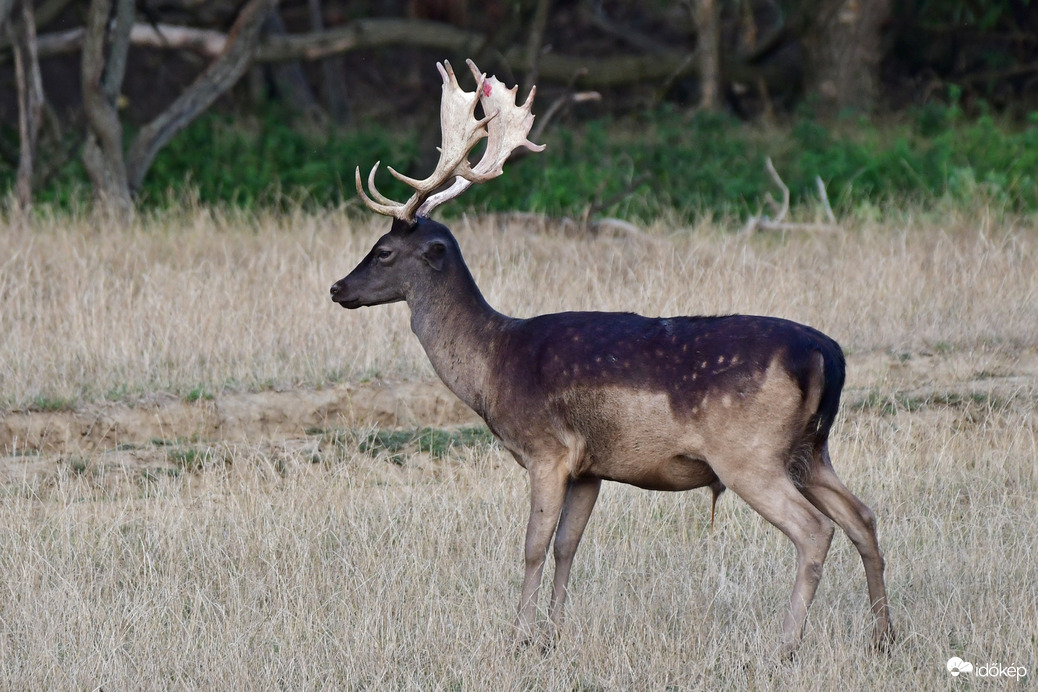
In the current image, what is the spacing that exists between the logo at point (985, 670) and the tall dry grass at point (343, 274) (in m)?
4.30

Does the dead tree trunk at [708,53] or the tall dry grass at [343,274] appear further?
the dead tree trunk at [708,53]

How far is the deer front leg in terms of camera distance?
5207 mm

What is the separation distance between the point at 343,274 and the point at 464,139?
15.4 feet

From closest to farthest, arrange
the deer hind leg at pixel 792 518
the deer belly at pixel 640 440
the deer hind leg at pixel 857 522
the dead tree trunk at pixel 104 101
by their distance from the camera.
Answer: the deer hind leg at pixel 792 518
the deer belly at pixel 640 440
the deer hind leg at pixel 857 522
the dead tree trunk at pixel 104 101

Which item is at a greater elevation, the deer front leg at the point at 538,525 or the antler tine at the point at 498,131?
the antler tine at the point at 498,131

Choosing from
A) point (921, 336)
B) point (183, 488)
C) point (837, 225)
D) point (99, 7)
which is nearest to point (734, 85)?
point (837, 225)

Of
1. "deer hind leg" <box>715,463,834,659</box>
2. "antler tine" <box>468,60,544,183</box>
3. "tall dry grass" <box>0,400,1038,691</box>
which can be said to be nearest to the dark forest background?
"tall dry grass" <box>0,400,1038,691</box>

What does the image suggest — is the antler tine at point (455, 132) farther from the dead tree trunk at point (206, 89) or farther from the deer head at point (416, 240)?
the dead tree trunk at point (206, 89)

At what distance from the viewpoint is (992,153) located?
14.8 meters

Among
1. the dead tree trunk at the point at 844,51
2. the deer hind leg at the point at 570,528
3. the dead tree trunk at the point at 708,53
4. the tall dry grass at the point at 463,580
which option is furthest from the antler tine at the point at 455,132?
the dead tree trunk at the point at 844,51

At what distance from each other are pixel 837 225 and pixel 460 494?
21.1 feet

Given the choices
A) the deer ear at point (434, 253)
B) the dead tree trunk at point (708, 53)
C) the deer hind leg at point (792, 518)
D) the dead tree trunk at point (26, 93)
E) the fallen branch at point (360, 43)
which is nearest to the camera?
the deer hind leg at point (792, 518)

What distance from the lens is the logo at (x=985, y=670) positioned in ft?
15.5

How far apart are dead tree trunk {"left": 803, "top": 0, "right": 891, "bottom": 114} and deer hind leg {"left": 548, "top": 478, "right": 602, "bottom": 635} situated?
45.6ft
